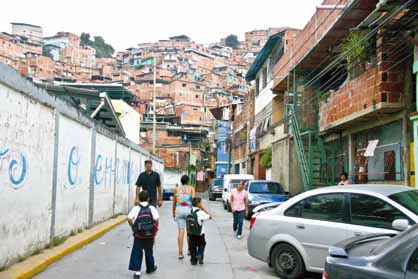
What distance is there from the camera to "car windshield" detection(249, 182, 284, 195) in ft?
68.0

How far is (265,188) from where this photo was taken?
2088 centimetres

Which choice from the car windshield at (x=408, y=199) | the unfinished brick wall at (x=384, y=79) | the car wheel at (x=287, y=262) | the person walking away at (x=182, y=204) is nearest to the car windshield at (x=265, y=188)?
the unfinished brick wall at (x=384, y=79)

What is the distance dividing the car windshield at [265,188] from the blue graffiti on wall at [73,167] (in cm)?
989

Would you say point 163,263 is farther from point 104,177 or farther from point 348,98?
point 348,98

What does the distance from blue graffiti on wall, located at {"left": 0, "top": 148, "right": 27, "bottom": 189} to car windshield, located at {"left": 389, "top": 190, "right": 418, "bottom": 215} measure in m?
5.61

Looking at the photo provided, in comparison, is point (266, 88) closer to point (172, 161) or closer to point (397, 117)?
point (397, 117)

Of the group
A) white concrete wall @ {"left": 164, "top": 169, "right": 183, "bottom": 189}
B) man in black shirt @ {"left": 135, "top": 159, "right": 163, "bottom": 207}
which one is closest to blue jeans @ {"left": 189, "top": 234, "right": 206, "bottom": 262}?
man in black shirt @ {"left": 135, "top": 159, "right": 163, "bottom": 207}

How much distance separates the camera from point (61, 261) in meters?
9.16

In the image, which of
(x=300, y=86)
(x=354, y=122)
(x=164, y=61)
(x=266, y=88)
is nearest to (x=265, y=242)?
(x=354, y=122)

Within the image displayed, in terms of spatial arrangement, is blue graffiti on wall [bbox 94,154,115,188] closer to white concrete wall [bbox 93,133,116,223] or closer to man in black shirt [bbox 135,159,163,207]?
white concrete wall [bbox 93,133,116,223]

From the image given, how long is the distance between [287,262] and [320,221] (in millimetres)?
886

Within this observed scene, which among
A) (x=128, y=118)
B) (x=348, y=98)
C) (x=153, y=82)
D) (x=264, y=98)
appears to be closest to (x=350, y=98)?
(x=348, y=98)

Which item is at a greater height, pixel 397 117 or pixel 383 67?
pixel 383 67

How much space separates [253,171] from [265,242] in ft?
101
